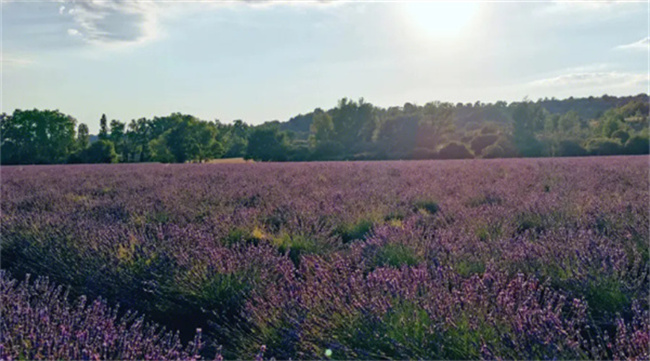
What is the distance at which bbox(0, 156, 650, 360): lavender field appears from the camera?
189 centimetres

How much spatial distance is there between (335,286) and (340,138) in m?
61.7

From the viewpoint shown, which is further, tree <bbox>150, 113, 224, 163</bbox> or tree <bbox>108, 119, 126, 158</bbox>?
tree <bbox>108, 119, 126, 158</bbox>

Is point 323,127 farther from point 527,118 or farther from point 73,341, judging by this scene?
point 73,341

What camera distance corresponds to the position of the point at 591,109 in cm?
10838

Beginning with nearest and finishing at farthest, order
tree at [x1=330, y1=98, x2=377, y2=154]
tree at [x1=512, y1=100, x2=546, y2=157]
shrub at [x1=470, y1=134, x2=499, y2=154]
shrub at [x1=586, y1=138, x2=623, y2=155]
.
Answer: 1. shrub at [x1=586, y1=138, x2=623, y2=155]
2. shrub at [x1=470, y1=134, x2=499, y2=154]
3. tree at [x1=512, y1=100, x2=546, y2=157]
4. tree at [x1=330, y1=98, x2=377, y2=154]

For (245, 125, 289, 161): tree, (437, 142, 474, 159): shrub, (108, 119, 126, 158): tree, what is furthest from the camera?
(108, 119, 126, 158): tree

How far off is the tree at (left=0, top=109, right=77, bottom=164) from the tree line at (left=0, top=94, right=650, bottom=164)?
0.28 ft

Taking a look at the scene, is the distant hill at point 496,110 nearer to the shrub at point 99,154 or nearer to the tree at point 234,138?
the tree at point 234,138

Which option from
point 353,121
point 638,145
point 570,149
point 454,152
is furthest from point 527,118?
point 638,145

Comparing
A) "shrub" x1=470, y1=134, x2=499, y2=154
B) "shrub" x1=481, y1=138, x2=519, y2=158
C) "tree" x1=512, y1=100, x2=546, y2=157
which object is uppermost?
"tree" x1=512, y1=100, x2=546, y2=157

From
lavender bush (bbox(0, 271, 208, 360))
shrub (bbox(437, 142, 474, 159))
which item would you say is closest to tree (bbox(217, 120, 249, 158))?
shrub (bbox(437, 142, 474, 159))

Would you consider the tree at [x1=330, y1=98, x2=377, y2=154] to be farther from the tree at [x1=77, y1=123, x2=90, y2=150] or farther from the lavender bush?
the lavender bush

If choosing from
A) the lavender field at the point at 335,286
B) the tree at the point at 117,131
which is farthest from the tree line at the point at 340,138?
the lavender field at the point at 335,286

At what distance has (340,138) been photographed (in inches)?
2515
